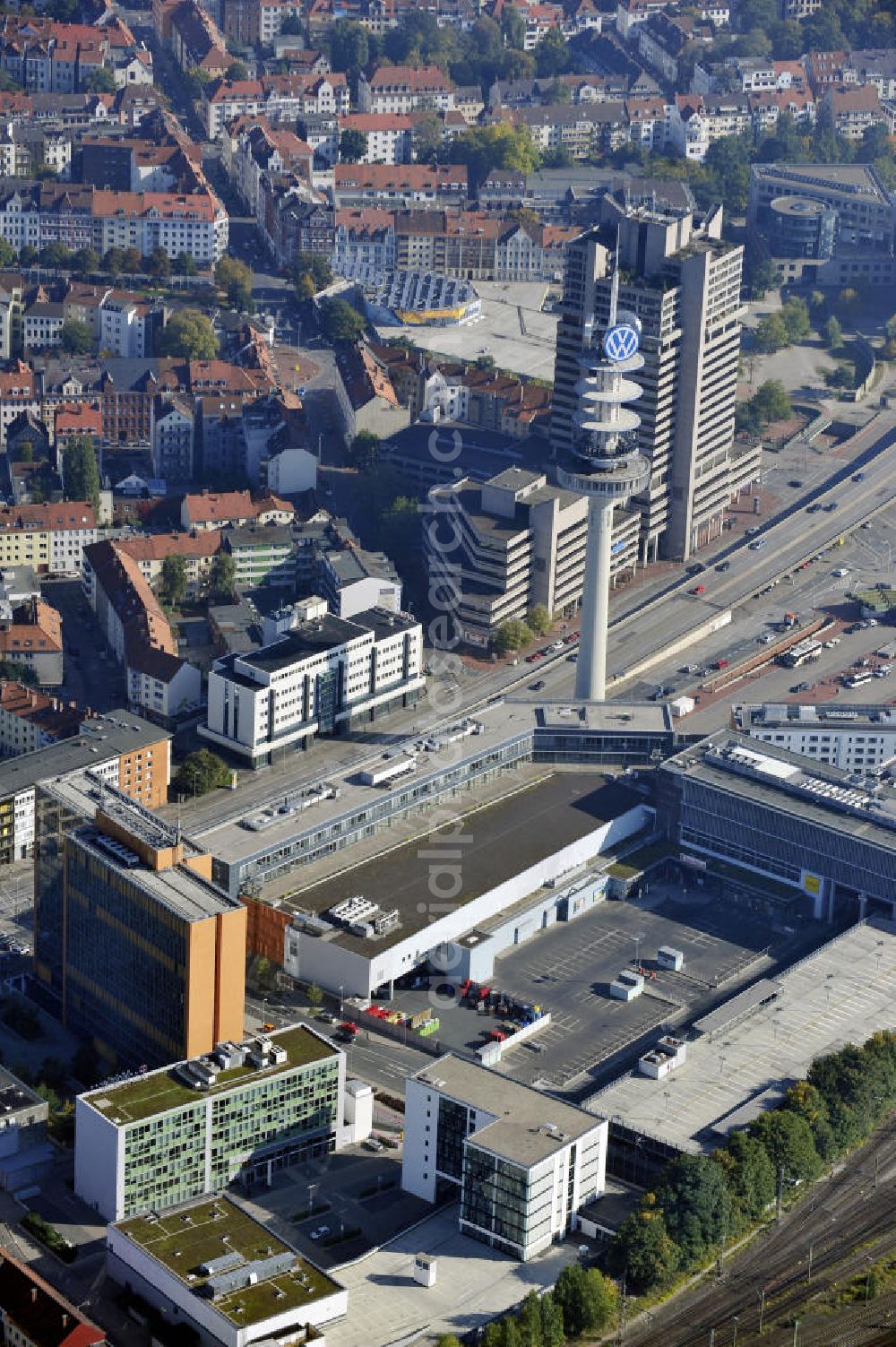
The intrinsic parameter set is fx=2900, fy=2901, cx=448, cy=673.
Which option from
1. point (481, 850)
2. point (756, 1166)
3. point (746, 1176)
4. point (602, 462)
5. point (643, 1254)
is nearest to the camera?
point (643, 1254)

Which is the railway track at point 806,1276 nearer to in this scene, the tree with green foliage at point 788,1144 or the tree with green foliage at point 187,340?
the tree with green foliage at point 788,1144

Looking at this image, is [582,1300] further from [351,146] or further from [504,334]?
[351,146]

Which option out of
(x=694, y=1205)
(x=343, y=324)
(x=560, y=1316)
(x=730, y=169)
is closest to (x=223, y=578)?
(x=343, y=324)

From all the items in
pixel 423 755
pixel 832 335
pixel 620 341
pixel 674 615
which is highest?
pixel 620 341

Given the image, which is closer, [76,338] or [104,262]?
[76,338]

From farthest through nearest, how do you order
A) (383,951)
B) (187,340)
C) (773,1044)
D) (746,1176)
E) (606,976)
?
(187,340)
(606,976)
(383,951)
(773,1044)
(746,1176)

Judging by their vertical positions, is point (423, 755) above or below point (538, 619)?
below

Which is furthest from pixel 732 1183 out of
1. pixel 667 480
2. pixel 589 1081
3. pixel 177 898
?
pixel 667 480

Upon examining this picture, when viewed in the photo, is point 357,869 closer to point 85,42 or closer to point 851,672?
point 851,672
